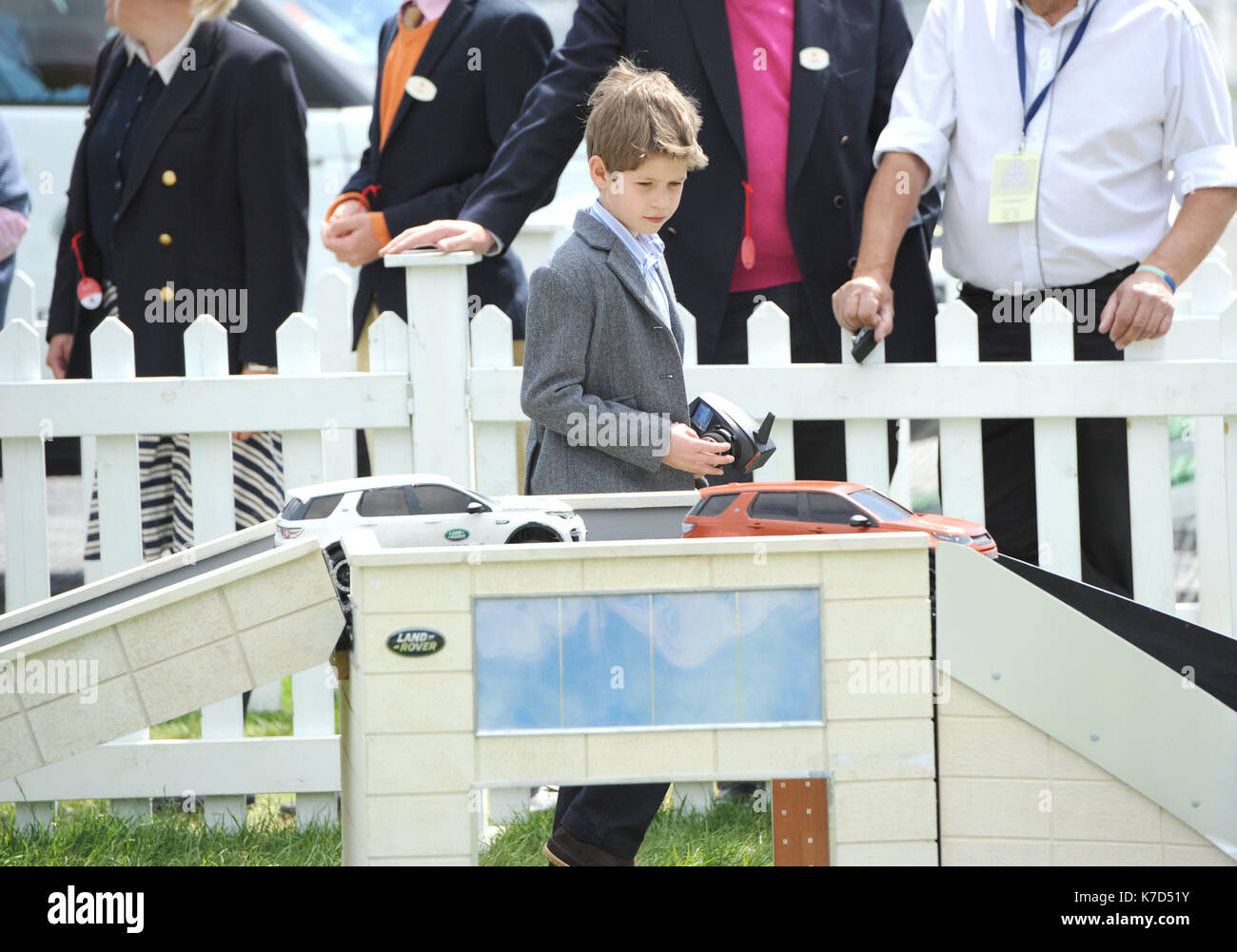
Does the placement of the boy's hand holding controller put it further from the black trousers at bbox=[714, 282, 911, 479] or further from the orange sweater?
the orange sweater

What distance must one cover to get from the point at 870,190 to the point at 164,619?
2.11m

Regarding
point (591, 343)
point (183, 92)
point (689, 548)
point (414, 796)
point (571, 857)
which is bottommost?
point (571, 857)

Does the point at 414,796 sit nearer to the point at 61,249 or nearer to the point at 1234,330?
the point at 1234,330

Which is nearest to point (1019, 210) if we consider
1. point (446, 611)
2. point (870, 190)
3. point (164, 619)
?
point (870, 190)

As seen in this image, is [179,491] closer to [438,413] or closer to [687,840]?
[438,413]

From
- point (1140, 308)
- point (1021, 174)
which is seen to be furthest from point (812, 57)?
point (1140, 308)

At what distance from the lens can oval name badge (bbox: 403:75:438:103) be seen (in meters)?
3.86

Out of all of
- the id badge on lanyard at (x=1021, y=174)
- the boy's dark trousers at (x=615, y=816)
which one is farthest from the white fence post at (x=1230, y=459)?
A: the boy's dark trousers at (x=615, y=816)

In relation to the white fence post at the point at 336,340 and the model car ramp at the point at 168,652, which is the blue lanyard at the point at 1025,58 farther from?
the model car ramp at the point at 168,652

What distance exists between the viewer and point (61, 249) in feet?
13.7

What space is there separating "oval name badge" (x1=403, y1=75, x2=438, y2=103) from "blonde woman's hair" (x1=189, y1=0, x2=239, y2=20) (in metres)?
0.67

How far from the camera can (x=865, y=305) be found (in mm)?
3045
